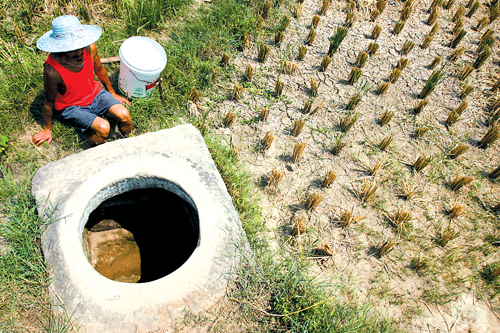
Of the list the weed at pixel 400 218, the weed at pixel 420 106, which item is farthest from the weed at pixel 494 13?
the weed at pixel 400 218

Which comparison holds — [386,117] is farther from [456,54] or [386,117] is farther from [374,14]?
[374,14]

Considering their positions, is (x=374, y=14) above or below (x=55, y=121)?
above

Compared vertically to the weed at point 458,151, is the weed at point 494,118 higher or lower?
higher

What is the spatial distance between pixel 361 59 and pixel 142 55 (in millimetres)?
2706

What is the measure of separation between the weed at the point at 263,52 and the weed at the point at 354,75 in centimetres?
108

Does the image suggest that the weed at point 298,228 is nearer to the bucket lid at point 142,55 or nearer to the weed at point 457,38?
the bucket lid at point 142,55

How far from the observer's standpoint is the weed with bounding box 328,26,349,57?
4113 millimetres

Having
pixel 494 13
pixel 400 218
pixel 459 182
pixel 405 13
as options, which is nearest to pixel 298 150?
pixel 400 218

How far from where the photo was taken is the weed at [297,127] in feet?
11.2

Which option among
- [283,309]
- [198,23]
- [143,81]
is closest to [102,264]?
[283,309]

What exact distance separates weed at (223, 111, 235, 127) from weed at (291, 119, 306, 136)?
0.67 meters

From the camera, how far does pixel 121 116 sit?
3047 millimetres

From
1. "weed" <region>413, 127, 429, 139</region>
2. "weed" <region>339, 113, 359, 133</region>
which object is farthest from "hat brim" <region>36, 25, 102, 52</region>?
"weed" <region>413, 127, 429, 139</region>

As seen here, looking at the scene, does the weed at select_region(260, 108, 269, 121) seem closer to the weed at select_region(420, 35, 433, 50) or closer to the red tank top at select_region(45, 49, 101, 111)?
the red tank top at select_region(45, 49, 101, 111)
